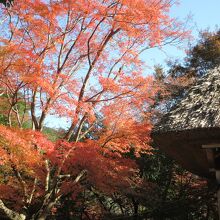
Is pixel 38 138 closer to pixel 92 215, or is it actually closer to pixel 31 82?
pixel 31 82

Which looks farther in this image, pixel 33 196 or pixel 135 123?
pixel 135 123

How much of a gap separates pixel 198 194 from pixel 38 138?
16.9 feet

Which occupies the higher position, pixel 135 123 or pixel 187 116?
pixel 135 123

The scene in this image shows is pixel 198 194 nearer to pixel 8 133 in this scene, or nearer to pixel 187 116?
pixel 187 116

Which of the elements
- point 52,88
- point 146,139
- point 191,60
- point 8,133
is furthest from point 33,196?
point 191,60

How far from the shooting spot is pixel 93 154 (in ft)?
29.8

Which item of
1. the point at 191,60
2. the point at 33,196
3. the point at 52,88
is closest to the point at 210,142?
the point at 52,88

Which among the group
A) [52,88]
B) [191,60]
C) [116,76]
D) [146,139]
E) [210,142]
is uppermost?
[191,60]

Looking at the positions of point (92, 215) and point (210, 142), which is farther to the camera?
point (92, 215)

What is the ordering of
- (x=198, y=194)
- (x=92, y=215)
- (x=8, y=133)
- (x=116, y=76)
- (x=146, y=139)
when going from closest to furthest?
(x=198, y=194) → (x=8, y=133) → (x=116, y=76) → (x=146, y=139) → (x=92, y=215)

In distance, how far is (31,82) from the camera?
843cm

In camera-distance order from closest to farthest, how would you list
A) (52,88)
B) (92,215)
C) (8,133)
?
(8,133), (52,88), (92,215)

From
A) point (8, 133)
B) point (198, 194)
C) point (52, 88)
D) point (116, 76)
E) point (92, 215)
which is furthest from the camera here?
point (92, 215)

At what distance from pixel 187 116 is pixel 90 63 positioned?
19.4ft
